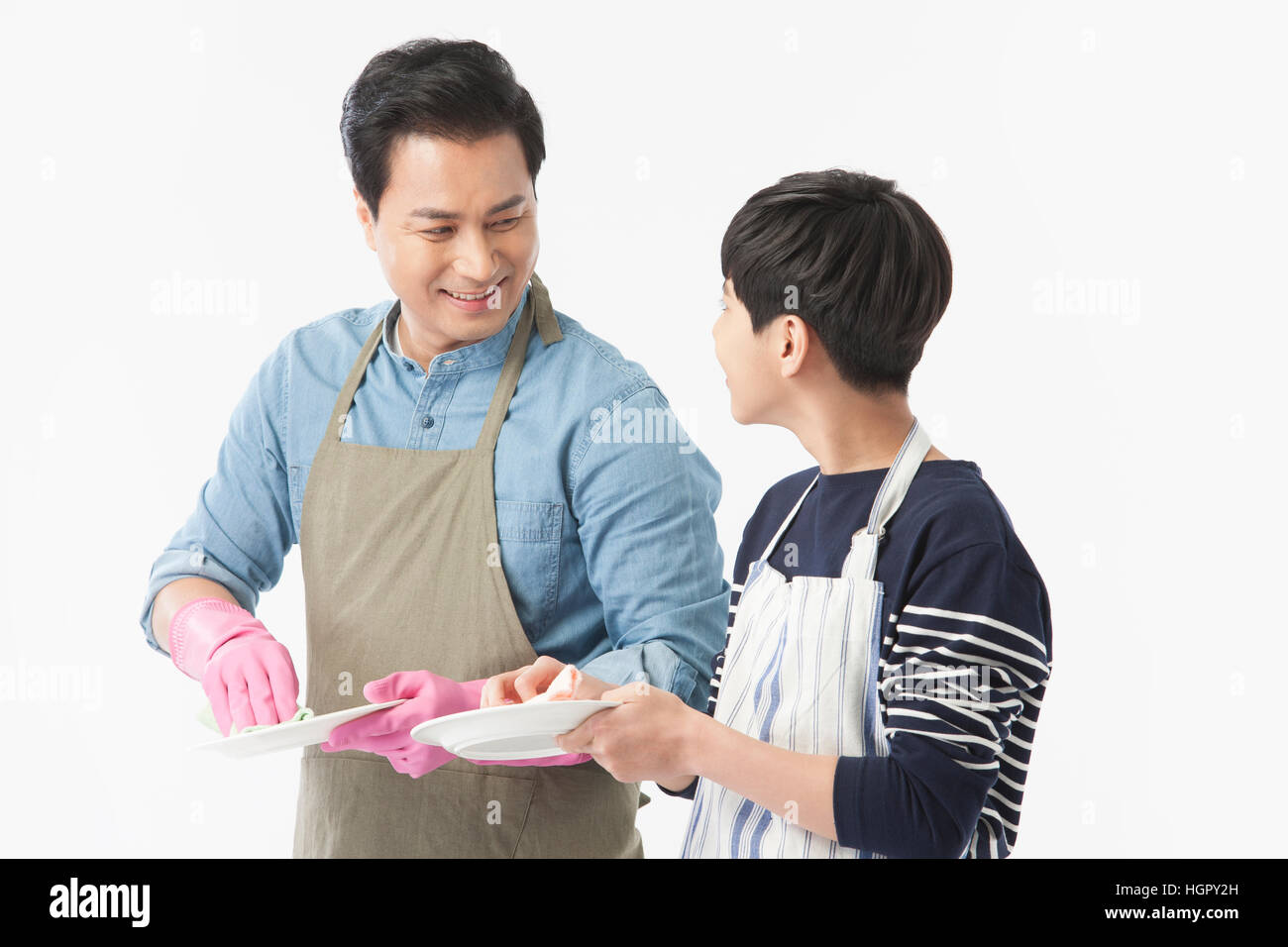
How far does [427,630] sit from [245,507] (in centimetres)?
36

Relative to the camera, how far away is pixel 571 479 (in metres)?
1.59

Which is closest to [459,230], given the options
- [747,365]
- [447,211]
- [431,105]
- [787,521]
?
[447,211]

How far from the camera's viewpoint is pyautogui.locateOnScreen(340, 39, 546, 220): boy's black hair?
5.03 ft

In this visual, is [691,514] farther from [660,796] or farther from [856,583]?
[660,796]

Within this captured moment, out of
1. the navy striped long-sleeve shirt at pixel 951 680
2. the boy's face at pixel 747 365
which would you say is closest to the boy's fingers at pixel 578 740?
the navy striped long-sleeve shirt at pixel 951 680

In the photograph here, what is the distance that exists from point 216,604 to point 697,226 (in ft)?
4.37

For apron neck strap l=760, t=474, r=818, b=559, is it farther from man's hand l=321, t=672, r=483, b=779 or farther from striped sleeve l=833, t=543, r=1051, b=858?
man's hand l=321, t=672, r=483, b=779

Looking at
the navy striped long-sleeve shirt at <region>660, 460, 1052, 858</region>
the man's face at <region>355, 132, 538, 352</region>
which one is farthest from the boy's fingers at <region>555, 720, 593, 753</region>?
the man's face at <region>355, 132, 538, 352</region>

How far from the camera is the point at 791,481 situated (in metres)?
1.44

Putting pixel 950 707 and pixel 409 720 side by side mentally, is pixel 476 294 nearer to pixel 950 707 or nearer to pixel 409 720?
pixel 409 720

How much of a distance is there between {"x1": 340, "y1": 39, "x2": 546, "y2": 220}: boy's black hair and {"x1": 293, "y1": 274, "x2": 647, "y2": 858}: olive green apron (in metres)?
0.24

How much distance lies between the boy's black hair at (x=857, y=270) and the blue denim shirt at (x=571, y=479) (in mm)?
319

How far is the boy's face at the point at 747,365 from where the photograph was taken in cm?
132

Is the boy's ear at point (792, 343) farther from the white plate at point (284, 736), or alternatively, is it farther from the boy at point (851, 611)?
the white plate at point (284, 736)
